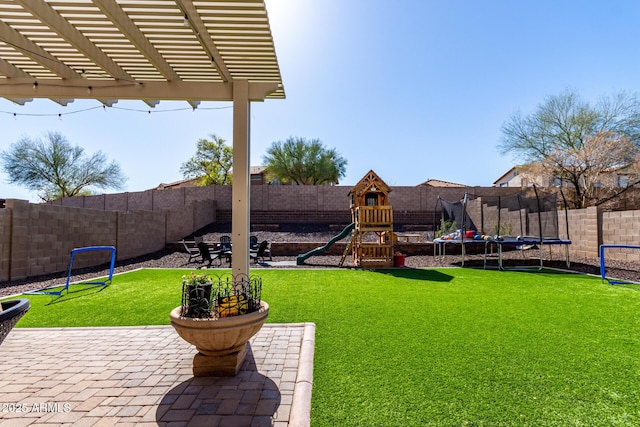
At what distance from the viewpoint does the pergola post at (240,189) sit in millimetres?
3477

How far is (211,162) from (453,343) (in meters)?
29.6

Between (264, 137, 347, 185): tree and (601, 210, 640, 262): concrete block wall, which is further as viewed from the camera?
(264, 137, 347, 185): tree

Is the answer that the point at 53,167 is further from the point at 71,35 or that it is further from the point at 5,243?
the point at 71,35

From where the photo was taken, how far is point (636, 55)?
Result: 12797mm

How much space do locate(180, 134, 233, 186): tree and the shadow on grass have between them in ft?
78.3

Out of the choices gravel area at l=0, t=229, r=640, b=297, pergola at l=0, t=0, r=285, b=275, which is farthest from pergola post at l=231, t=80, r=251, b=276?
gravel area at l=0, t=229, r=640, b=297

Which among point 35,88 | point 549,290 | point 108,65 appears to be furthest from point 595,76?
point 35,88

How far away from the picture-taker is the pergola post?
3.48 m

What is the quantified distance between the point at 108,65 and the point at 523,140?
21991mm

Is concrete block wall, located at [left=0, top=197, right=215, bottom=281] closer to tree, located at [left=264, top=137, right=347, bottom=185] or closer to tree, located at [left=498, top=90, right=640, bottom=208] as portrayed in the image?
tree, located at [left=264, top=137, right=347, bottom=185]

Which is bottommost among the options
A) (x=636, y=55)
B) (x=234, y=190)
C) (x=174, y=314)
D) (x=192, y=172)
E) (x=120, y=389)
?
(x=120, y=389)

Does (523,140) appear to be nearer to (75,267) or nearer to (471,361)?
(471,361)

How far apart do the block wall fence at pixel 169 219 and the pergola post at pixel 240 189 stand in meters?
7.54

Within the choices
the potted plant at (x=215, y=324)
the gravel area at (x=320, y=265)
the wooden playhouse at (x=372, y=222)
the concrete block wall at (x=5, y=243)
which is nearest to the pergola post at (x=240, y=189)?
the potted plant at (x=215, y=324)
